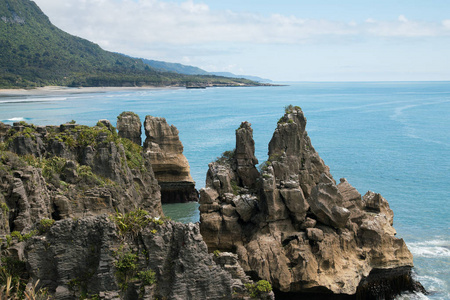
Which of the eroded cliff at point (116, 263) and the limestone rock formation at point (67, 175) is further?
the limestone rock formation at point (67, 175)

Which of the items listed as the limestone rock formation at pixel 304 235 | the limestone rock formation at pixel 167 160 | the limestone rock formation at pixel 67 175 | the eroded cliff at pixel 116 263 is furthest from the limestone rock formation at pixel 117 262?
the limestone rock formation at pixel 167 160

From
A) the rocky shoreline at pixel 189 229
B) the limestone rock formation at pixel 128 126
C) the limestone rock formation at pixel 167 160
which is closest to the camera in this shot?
the rocky shoreline at pixel 189 229

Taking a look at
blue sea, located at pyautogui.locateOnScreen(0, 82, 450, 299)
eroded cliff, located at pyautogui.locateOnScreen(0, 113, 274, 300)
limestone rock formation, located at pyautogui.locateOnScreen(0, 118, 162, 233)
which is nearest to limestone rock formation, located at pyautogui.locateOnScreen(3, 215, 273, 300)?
eroded cliff, located at pyautogui.locateOnScreen(0, 113, 274, 300)

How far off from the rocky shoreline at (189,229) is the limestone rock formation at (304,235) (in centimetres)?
8

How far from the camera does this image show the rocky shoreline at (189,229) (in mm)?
19328

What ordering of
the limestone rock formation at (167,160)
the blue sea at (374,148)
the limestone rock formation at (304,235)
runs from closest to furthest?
the limestone rock formation at (304,235), the blue sea at (374,148), the limestone rock formation at (167,160)

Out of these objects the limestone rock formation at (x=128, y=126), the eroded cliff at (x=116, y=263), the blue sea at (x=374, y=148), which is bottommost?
the blue sea at (x=374, y=148)

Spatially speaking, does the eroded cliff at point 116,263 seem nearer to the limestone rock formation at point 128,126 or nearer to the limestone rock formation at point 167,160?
the limestone rock formation at point 167,160

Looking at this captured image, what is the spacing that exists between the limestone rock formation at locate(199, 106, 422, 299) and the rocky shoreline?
8cm

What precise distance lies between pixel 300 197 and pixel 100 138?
16.0 m

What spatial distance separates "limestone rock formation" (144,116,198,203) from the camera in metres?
50.1

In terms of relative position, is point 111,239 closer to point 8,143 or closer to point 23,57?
point 8,143

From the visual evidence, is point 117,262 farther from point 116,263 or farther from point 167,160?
point 167,160

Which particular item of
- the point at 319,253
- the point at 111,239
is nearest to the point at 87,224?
the point at 111,239
